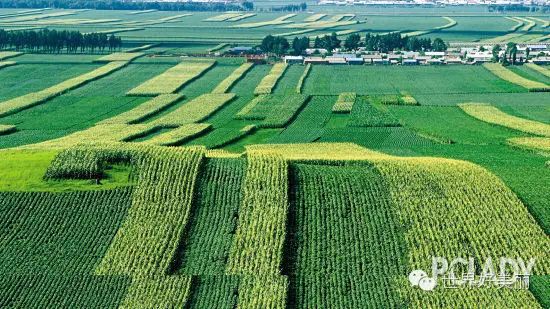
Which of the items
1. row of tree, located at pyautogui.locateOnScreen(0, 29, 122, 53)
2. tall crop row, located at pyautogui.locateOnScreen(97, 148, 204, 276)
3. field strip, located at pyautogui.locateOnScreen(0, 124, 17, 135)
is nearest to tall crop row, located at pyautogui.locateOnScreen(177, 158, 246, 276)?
tall crop row, located at pyautogui.locateOnScreen(97, 148, 204, 276)

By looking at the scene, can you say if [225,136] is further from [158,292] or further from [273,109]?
[158,292]

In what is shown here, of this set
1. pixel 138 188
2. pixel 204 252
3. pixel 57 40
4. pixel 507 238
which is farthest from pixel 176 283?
pixel 57 40

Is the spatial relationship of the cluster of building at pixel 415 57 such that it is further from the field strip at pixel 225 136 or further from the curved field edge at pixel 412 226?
the curved field edge at pixel 412 226

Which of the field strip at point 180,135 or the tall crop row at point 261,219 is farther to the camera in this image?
the field strip at point 180,135

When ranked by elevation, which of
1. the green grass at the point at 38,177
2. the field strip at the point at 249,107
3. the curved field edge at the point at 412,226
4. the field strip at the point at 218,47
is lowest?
the field strip at the point at 218,47

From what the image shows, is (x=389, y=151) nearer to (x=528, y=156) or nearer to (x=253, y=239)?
(x=528, y=156)

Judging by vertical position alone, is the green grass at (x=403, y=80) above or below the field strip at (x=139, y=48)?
above

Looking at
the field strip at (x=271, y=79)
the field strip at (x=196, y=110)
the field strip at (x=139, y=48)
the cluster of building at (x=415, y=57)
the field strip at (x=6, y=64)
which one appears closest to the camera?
the field strip at (x=196, y=110)

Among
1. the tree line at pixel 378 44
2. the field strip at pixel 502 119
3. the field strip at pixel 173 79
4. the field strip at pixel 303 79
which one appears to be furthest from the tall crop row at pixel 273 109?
the tree line at pixel 378 44
